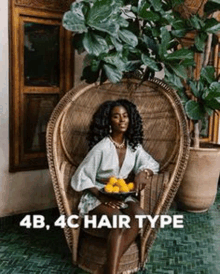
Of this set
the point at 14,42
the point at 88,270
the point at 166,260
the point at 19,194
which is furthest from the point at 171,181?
the point at 14,42

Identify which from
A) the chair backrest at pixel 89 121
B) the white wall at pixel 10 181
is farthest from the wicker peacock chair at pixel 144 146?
the white wall at pixel 10 181

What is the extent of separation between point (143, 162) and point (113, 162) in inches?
A: 8.3

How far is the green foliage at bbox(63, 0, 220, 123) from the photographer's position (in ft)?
8.05

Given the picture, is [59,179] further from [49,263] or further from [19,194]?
[19,194]

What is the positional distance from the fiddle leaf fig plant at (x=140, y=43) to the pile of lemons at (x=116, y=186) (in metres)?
0.67

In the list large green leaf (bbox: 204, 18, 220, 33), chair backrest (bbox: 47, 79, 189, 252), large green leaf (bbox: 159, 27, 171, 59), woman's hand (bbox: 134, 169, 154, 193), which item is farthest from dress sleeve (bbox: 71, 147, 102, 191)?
large green leaf (bbox: 204, 18, 220, 33)

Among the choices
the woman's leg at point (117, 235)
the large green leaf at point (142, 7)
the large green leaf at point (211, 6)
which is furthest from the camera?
the large green leaf at point (211, 6)

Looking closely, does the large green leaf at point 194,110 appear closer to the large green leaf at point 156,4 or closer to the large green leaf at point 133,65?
the large green leaf at point 133,65

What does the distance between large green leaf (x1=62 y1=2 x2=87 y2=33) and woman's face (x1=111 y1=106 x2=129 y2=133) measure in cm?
54

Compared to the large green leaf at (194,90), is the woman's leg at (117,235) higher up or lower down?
lower down

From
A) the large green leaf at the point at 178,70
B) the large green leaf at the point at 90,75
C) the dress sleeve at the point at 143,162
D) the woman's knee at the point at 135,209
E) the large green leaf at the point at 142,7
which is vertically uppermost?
the large green leaf at the point at 142,7

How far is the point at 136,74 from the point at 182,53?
0.36 meters

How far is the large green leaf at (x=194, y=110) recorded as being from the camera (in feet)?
10.6

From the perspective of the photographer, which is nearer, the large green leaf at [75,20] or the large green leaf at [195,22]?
the large green leaf at [75,20]
